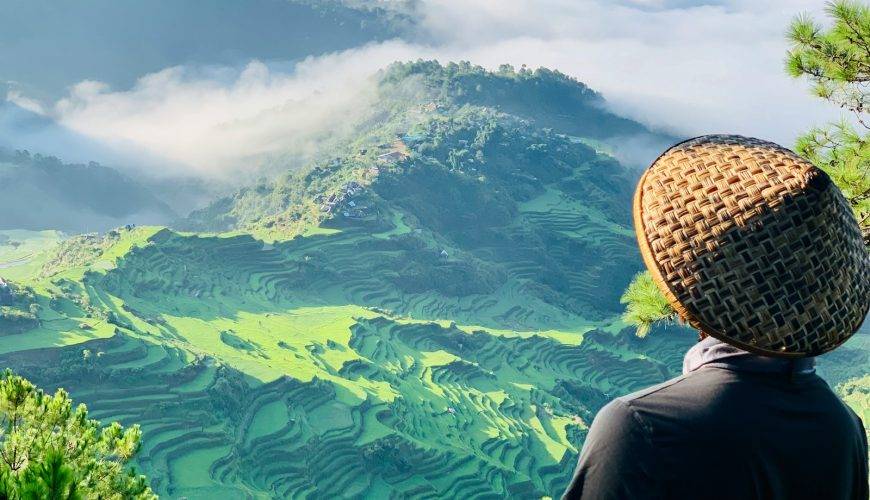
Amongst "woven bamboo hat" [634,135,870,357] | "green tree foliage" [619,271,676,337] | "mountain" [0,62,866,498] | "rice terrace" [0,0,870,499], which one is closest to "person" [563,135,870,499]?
"woven bamboo hat" [634,135,870,357]

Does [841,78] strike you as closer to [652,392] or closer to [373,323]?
[652,392]

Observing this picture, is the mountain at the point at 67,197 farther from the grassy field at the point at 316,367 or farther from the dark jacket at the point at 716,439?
the dark jacket at the point at 716,439

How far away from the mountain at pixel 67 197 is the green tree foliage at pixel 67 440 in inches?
4121

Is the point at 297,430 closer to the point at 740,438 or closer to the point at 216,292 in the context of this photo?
the point at 216,292

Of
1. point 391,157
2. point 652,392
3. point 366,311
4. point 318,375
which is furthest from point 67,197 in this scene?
point 652,392

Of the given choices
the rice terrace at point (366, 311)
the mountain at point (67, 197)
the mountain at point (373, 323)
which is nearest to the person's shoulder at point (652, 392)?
the rice terrace at point (366, 311)

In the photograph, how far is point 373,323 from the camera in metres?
47.8

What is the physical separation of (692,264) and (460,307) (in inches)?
2488

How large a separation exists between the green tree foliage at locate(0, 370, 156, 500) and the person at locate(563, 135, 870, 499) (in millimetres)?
2129

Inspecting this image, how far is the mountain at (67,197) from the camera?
312 ft

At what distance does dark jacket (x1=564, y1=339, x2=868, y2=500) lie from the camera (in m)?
0.79

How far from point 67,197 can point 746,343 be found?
116m

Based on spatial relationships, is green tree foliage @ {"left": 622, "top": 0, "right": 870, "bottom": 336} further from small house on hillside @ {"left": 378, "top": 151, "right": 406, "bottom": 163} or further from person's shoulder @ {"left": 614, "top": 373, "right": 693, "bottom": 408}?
small house on hillside @ {"left": 378, "top": 151, "right": 406, "bottom": 163}

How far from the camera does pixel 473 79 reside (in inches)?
4604
